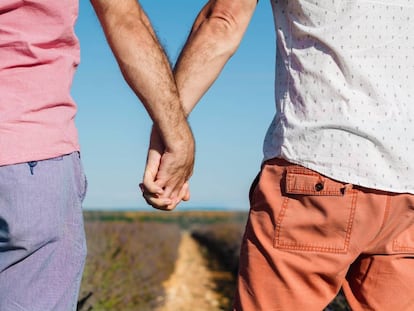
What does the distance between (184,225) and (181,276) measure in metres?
36.6

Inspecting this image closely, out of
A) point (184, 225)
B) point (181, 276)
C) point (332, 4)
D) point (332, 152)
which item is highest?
point (332, 4)

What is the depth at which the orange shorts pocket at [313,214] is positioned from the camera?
2.91 metres

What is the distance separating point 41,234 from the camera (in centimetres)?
261

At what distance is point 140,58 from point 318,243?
0.74m

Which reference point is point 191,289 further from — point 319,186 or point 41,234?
point 41,234

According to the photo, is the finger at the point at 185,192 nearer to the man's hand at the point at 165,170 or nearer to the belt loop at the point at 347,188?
the man's hand at the point at 165,170

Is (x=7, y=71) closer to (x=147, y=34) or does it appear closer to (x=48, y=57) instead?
(x=48, y=57)

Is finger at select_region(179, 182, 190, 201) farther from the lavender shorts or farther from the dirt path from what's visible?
the dirt path

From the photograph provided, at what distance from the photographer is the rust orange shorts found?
2.92m

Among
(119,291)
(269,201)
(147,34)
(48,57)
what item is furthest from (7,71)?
(119,291)

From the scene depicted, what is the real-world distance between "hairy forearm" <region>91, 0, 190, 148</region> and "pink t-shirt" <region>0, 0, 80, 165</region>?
1.26ft

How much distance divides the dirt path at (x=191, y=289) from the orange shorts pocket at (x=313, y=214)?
9926 mm

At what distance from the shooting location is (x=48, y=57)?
2.60 metres

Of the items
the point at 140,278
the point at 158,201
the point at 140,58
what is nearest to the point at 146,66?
the point at 140,58
